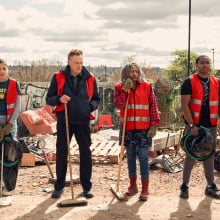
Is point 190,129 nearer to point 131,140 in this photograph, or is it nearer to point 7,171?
point 131,140

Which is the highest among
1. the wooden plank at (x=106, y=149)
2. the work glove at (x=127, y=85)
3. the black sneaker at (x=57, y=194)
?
the work glove at (x=127, y=85)

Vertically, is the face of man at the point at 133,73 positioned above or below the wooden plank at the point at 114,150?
above

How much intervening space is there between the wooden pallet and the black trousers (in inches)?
102

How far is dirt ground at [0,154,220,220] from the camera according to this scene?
446 centimetres

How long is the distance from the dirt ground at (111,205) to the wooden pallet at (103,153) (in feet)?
4.12

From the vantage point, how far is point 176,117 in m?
13.4

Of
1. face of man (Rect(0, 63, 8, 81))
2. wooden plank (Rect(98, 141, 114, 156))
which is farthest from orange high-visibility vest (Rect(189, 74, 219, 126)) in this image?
wooden plank (Rect(98, 141, 114, 156))

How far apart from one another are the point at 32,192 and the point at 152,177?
7.32ft

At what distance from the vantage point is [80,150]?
5.13m

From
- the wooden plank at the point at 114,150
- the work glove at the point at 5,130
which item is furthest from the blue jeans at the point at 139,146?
the wooden plank at the point at 114,150

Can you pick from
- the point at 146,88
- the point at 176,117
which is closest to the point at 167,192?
the point at 146,88

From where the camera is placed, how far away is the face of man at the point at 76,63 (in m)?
4.90

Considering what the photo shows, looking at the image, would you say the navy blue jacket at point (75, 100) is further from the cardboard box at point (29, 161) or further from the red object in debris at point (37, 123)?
the red object in debris at point (37, 123)

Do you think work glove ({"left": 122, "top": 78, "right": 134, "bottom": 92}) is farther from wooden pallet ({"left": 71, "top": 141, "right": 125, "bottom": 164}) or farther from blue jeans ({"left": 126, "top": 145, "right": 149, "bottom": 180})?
wooden pallet ({"left": 71, "top": 141, "right": 125, "bottom": 164})
